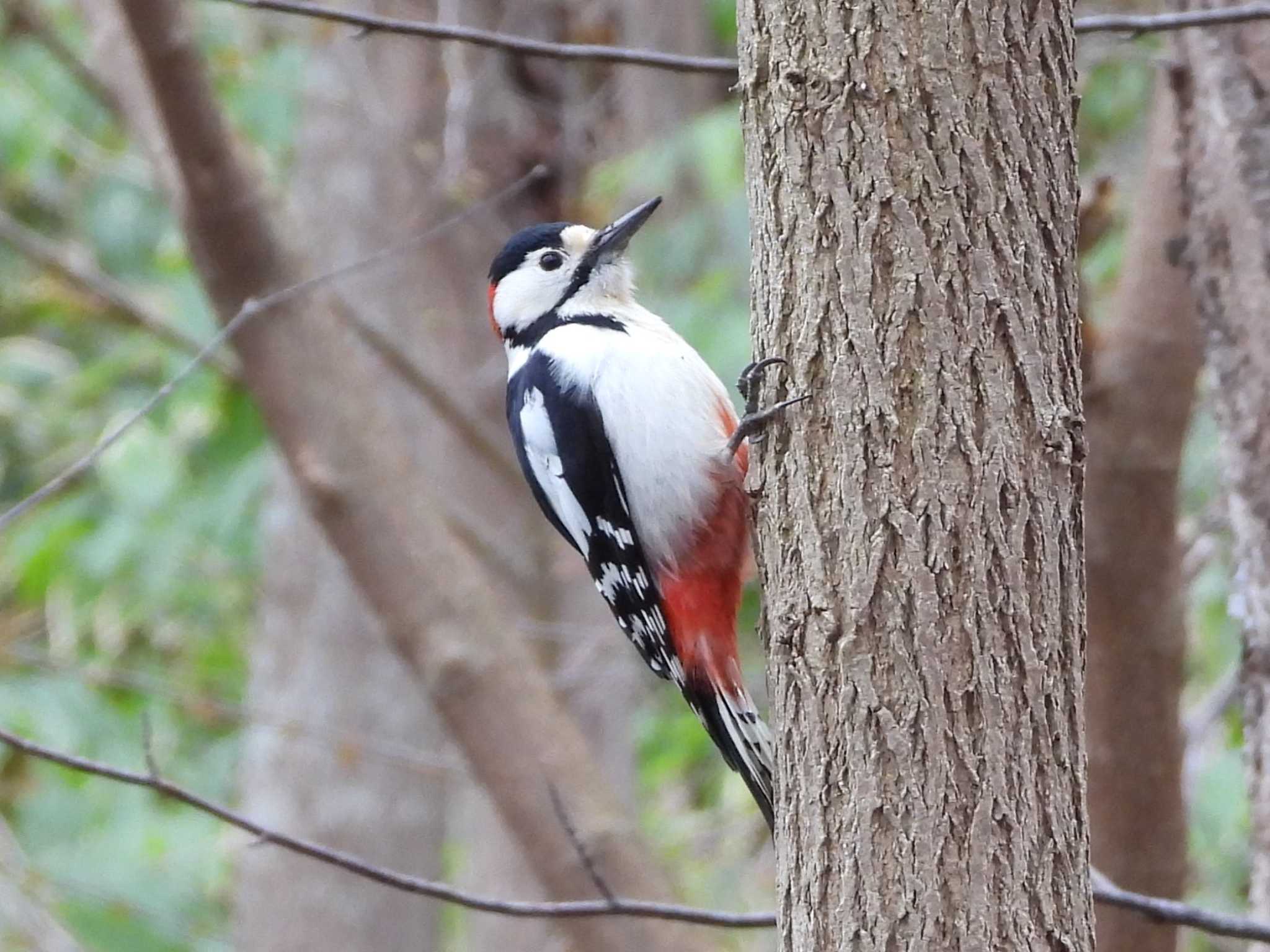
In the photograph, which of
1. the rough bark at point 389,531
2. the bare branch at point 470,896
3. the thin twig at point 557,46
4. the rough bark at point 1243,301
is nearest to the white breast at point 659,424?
→ the thin twig at point 557,46

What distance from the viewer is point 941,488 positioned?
1.71m

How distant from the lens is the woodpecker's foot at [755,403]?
1.88 meters

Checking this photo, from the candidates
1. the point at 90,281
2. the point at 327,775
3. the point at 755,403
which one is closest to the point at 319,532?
the point at 327,775

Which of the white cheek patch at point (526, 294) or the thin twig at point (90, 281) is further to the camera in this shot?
the thin twig at point (90, 281)

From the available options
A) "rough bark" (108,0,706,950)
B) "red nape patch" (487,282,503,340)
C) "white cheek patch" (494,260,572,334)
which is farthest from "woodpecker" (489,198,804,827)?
"rough bark" (108,0,706,950)

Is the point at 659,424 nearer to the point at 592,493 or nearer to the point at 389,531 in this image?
the point at 592,493

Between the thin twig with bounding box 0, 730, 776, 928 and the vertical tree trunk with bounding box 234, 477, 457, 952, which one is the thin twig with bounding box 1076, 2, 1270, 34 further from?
the vertical tree trunk with bounding box 234, 477, 457, 952

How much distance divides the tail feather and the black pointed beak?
36.7 inches

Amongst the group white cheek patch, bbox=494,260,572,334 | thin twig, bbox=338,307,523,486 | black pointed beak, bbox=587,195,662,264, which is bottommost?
white cheek patch, bbox=494,260,572,334

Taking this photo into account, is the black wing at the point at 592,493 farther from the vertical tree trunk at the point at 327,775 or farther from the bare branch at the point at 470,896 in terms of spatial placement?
the vertical tree trunk at the point at 327,775

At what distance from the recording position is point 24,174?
7.96 m

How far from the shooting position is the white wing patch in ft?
9.80

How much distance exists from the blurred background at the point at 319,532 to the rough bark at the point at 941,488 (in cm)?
189

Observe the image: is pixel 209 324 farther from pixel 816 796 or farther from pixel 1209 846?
pixel 816 796
